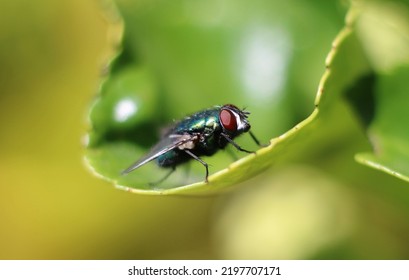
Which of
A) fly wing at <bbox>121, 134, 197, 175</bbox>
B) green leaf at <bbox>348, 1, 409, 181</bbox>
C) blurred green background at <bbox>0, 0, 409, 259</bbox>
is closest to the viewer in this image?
green leaf at <bbox>348, 1, 409, 181</bbox>

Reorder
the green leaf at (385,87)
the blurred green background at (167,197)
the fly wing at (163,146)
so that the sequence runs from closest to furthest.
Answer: the green leaf at (385,87), the fly wing at (163,146), the blurred green background at (167,197)

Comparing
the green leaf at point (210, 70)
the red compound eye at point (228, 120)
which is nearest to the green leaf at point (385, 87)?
the green leaf at point (210, 70)

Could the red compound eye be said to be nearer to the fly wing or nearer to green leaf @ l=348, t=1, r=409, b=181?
the fly wing

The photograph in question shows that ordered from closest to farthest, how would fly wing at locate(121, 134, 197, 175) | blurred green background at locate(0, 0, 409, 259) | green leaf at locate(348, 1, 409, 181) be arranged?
green leaf at locate(348, 1, 409, 181), fly wing at locate(121, 134, 197, 175), blurred green background at locate(0, 0, 409, 259)

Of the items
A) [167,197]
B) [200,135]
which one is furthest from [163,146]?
[167,197]

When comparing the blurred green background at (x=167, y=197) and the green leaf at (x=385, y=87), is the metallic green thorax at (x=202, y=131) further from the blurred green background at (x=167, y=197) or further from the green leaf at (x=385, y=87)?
the green leaf at (x=385, y=87)

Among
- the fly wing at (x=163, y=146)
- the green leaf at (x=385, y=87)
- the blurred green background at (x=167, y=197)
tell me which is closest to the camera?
the green leaf at (x=385, y=87)

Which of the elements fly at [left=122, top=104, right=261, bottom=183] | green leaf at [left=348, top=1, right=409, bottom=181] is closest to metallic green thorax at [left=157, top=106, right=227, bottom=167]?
fly at [left=122, top=104, right=261, bottom=183]

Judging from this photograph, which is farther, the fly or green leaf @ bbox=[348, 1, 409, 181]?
the fly
